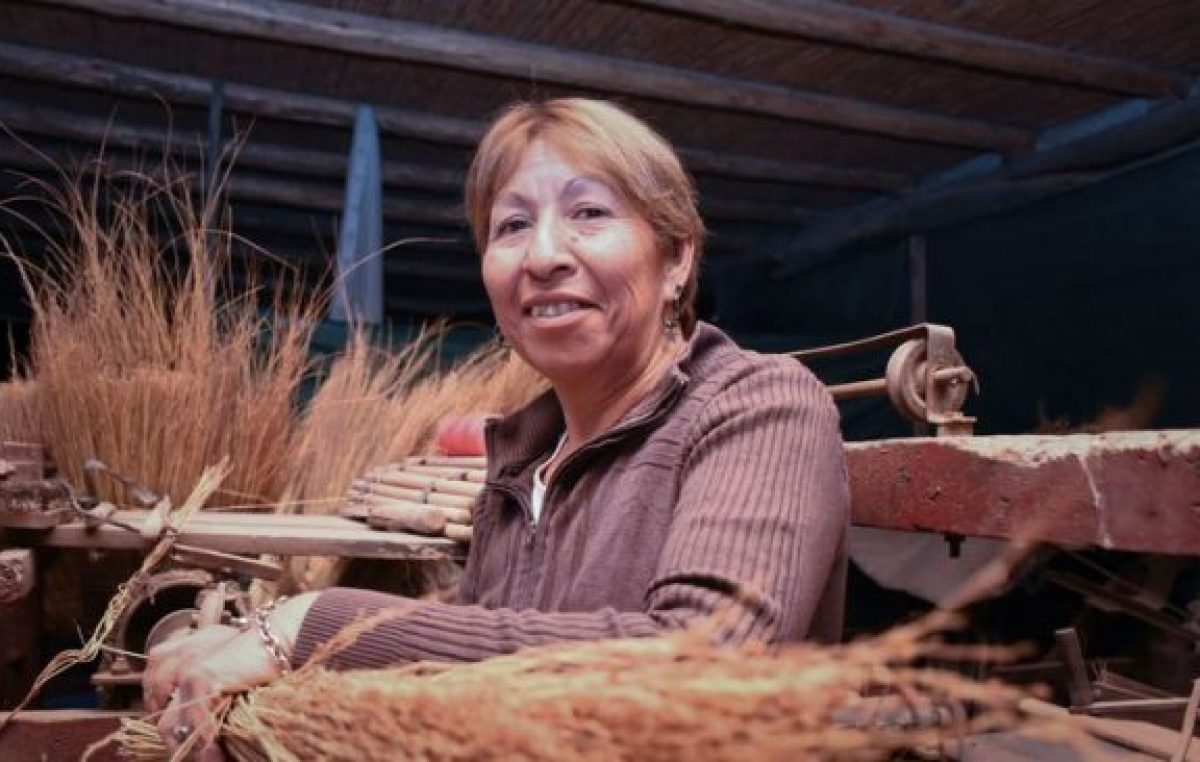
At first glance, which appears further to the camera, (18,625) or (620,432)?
(18,625)

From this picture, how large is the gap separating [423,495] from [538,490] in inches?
37.0

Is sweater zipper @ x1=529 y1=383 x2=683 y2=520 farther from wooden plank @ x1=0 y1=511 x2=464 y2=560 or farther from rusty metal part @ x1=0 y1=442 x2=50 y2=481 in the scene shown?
rusty metal part @ x1=0 y1=442 x2=50 y2=481

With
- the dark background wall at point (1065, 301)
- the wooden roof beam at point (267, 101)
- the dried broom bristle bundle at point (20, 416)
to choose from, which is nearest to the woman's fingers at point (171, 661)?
the dried broom bristle bundle at point (20, 416)

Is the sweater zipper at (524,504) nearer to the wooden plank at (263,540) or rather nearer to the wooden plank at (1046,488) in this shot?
the wooden plank at (1046,488)

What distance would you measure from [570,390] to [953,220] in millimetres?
4194

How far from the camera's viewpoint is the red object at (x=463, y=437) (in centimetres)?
259

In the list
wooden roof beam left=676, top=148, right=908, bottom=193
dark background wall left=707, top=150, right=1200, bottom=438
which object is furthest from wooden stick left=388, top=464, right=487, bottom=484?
wooden roof beam left=676, top=148, right=908, bottom=193

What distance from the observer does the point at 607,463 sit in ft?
4.22

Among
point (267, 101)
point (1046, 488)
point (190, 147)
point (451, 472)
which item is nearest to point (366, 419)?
point (451, 472)

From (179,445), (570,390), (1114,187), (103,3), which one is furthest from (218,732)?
(1114,187)

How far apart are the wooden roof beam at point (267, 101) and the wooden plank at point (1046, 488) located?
11.6ft

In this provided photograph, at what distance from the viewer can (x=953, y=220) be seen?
5.11 metres

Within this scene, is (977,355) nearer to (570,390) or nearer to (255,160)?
(255,160)

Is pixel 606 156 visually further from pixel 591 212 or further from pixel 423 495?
pixel 423 495
